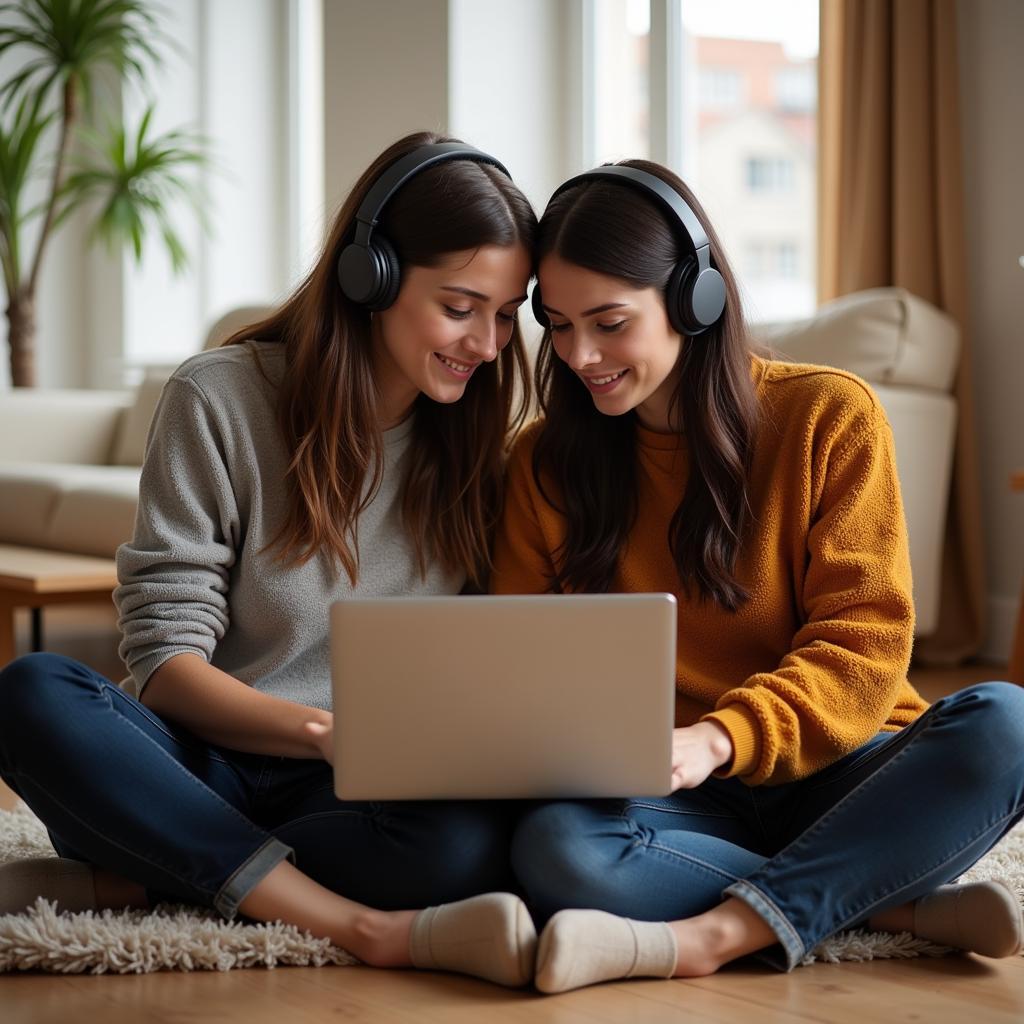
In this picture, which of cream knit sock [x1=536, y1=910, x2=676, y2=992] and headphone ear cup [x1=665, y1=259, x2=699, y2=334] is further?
headphone ear cup [x1=665, y1=259, x2=699, y2=334]

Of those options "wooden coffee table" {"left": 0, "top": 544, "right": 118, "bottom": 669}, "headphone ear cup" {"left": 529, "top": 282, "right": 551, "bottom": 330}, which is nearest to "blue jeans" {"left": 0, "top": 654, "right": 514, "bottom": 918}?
"headphone ear cup" {"left": 529, "top": 282, "right": 551, "bottom": 330}

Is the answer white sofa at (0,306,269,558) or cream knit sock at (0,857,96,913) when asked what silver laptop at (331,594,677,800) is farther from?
white sofa at (0,306,269,558)

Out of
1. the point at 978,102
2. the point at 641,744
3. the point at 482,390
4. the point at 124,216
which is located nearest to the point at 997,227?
the point at 978,102

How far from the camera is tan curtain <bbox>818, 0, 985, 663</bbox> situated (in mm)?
3287

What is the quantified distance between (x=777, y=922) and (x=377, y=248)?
790 millimetres

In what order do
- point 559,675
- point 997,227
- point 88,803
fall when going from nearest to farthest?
point 559,675
point 88,803
point 997,227

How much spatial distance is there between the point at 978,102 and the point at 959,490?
858mm

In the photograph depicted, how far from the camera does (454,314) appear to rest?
5.22 ft

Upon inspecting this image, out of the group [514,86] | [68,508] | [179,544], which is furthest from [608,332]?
[514,86]

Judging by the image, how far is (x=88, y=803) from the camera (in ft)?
4.60

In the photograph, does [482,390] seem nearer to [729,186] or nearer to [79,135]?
[729,186]

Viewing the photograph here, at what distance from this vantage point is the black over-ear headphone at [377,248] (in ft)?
5.14

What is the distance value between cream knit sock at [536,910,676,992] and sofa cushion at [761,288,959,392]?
6.38 ft

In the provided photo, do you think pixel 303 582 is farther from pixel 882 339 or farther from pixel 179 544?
pixel 882 339
